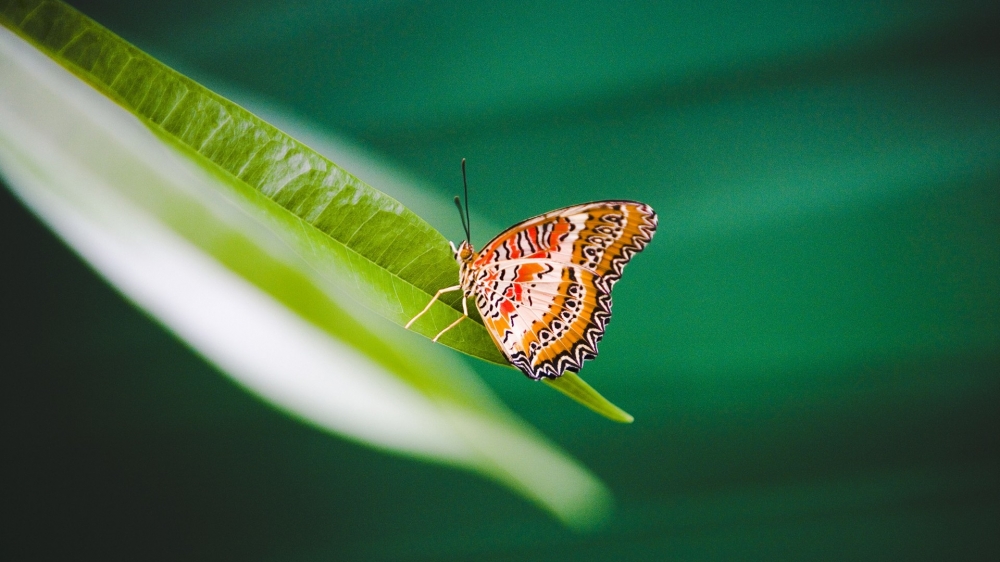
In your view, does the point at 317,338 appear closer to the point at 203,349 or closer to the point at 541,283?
the point at 203,349

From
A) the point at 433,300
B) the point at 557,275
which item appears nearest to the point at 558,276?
the point at 557,275

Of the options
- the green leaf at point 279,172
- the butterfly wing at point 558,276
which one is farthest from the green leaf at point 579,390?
the butterfly wing at point 558,276

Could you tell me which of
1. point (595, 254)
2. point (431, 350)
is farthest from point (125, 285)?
point (595, 254)

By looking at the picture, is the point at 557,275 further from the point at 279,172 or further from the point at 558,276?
the point at 279,172

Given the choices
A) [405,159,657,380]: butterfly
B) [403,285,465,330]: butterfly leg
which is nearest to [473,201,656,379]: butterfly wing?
[405,159,657,380]: butterfly

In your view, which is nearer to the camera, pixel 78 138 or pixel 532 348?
pixel 78 138

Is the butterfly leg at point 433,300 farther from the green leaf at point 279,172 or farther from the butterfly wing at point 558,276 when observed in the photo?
the butterfly wing at point 558,276
